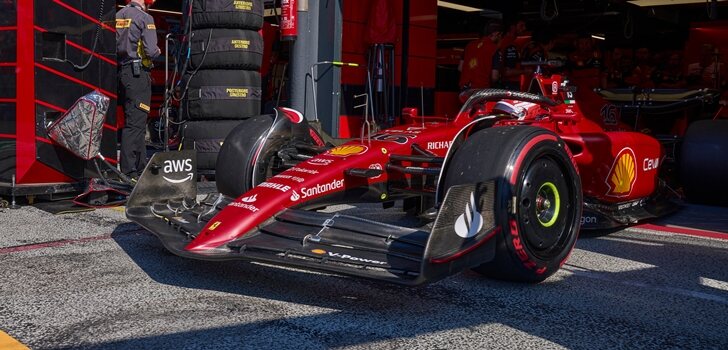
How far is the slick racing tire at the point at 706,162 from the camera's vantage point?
255 inches

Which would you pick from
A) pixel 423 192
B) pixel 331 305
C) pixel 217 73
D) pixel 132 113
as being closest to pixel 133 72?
pixel 132 113

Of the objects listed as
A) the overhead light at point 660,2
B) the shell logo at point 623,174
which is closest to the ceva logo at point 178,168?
the shell logo at point 623,174

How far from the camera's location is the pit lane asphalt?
119 inches

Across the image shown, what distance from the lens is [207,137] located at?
25.9 feet

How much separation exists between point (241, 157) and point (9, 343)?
241 centimetres

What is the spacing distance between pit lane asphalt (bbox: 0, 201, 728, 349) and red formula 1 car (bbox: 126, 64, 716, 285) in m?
0.20

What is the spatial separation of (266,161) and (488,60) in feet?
18.5

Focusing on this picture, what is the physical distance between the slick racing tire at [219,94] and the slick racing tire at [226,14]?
45 cm

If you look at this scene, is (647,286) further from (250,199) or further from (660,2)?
(660,2)

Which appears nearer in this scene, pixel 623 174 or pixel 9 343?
pixel 9 343

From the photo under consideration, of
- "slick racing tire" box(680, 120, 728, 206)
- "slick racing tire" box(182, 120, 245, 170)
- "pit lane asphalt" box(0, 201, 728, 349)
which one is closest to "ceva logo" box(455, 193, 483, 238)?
"pit lane asphalt" box(0, 201, 728, 349)

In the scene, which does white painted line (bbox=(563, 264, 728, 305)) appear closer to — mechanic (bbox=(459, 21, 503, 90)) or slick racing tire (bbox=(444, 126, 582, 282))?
Result: slick racing tire (bbox=(444, 126, 582, 282))

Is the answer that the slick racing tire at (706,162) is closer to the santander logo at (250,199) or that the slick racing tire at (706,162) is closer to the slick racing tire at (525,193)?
the slick racing tire at (525,193)

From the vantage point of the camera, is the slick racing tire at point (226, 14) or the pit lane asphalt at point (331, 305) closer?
the pit lane asphalt at point (331, 305)
